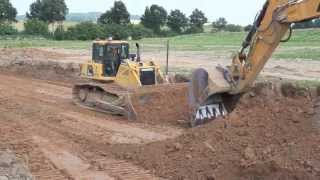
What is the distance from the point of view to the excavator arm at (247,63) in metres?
10.7

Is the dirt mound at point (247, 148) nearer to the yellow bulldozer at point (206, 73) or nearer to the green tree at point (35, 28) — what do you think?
the yellow bulldozer at point (206, 73)

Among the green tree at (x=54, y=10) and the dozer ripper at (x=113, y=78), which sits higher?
the green tree at (x=54, y=10)

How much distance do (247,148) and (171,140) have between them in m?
2.05

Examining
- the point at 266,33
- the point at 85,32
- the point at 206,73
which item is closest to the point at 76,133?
the point at 206,73

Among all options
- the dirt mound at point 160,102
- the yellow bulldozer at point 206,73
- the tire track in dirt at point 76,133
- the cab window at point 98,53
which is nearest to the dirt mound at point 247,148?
the tire track in dirt at point 76,133

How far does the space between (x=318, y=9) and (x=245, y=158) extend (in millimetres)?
2667

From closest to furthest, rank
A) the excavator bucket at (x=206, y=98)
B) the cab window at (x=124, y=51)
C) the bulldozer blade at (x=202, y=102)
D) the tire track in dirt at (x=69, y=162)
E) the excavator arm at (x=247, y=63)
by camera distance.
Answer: the tire track in dirt at (x=69, y=162), the excavator arm at (x=247, y=63), the excavator bucket at (x=206, y=98), the bulldozer blade at (x=202, y=102), the cab window at (x=124, y=51)

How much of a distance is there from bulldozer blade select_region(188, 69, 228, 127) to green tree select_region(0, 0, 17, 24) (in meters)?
72.4

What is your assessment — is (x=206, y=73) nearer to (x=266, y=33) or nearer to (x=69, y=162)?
(x=266, y=33)

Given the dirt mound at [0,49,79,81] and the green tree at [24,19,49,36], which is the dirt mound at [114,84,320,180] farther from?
the green tree at [24,19,49,36]

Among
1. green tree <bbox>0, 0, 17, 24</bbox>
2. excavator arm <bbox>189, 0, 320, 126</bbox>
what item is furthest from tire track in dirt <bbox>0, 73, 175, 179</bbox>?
green tree <bbox>0, 0, 17, 24</bbox>

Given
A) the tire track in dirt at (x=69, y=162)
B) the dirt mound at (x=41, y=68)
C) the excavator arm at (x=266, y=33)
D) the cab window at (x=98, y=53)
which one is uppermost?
the excavator arm at (x=266, y=33)

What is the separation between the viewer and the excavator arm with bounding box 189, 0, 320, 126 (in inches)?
421

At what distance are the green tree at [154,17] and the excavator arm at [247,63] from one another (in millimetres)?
68112
